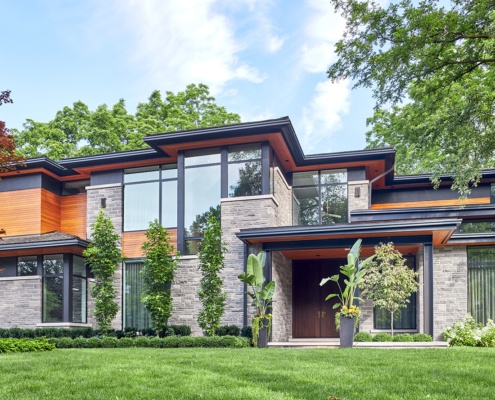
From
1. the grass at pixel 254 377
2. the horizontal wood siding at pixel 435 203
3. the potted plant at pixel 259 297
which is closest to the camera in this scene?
the grass at pixel 254 377

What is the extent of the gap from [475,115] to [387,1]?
10.2ft

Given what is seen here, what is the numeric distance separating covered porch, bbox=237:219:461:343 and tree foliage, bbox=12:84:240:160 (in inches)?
583

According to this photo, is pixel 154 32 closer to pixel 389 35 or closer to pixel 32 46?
pixel 32 46

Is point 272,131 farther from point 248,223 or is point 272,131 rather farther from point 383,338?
point 383,338

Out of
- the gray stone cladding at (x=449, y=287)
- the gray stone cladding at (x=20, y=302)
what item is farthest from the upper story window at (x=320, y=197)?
the gray stone cladding at (x=20, y=302)

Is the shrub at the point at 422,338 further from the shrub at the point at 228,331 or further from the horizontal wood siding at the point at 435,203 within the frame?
the horizontal wood siding at the point at 435,203

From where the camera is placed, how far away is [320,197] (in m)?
19.5

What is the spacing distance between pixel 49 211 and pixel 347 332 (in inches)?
499

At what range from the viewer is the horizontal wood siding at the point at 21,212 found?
20.2 metres

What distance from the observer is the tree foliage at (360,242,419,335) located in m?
14.9

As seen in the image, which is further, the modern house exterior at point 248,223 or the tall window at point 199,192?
the tall window at point 199,192

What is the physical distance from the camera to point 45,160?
19.9 metres

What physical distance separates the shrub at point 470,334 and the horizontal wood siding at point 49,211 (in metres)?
14.5

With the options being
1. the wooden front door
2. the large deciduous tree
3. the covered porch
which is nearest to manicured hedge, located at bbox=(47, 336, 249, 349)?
the covered porch
